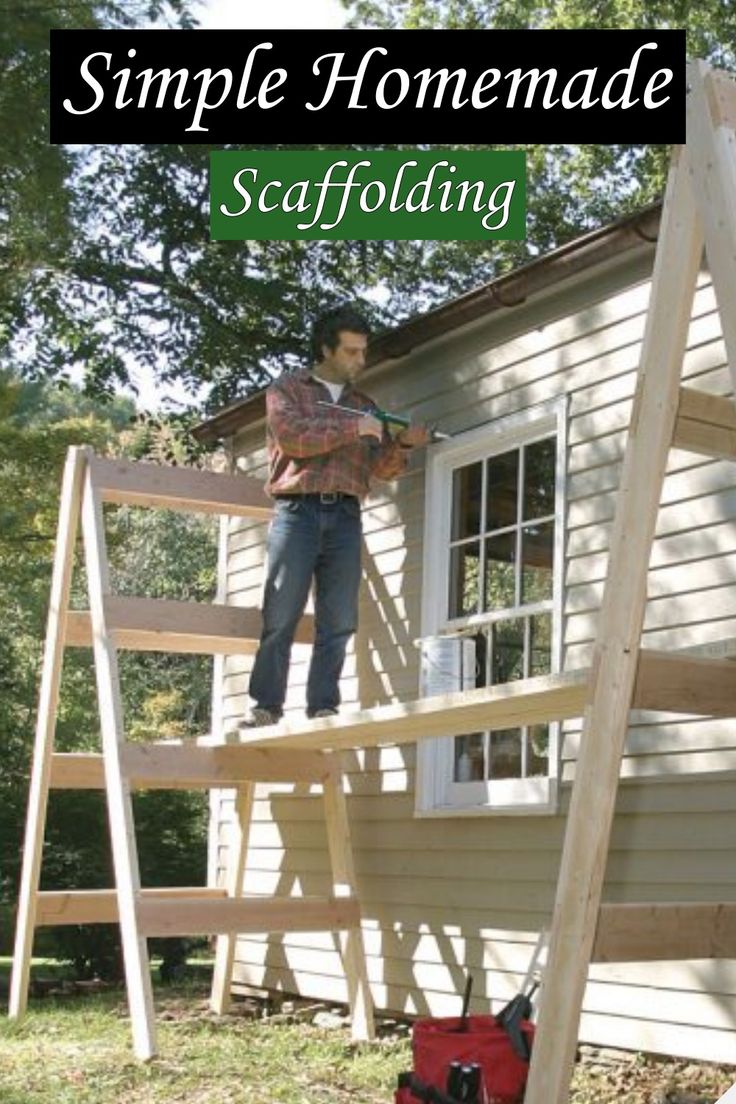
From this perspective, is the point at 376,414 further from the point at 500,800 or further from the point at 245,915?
the point at 245,915

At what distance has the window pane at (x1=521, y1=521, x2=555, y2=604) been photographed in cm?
664

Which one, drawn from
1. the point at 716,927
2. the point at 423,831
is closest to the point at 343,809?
the point at 423,831

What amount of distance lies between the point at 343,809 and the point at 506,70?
448 centimetres

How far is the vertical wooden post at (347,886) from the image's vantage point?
6660 mm

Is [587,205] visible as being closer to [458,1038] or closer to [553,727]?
[553,727]

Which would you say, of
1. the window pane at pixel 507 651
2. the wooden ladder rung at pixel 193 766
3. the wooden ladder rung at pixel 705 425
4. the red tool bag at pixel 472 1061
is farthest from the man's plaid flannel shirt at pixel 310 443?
the red tool bag at pixel 472 1061

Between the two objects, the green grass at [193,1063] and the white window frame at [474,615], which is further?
the white window frame at [474,615]

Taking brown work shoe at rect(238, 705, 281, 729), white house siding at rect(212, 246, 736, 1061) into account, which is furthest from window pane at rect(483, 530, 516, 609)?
brown work shoe at rect(238, 705, 281, 729)

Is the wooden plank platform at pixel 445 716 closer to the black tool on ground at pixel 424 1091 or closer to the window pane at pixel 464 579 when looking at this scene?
the window pane at pixel 464 579

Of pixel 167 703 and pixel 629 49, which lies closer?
pixel 629 49

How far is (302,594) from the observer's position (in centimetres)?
654

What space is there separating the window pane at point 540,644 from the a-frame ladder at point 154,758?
1.17 m

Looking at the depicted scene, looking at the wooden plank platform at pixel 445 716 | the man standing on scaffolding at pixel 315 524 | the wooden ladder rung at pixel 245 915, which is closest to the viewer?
the wooden plank platform at pixel 445 716

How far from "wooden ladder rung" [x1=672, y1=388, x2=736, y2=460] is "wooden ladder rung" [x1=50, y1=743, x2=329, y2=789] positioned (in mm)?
3251
